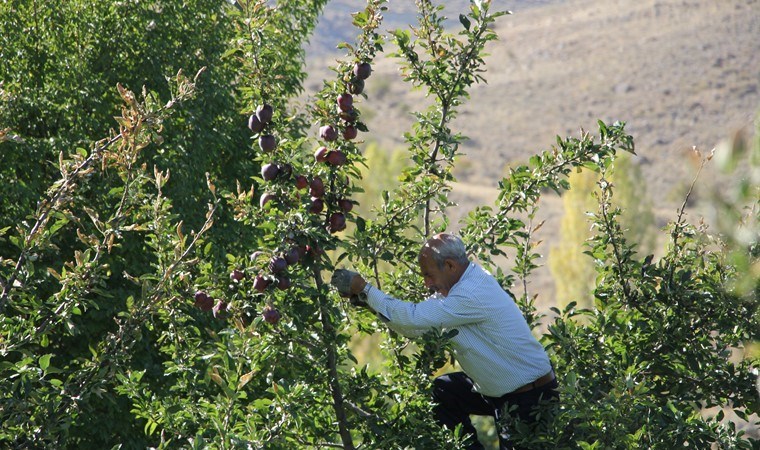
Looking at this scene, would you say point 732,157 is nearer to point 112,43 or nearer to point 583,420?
point 583,420

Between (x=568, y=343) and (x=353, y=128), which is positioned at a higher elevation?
(x=353, y=128)

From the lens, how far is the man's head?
3.31 metres

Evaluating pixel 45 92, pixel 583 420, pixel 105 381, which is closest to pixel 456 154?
pixel 583 420

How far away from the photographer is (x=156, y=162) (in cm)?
685

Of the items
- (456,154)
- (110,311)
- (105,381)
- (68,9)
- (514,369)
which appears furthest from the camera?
(68,9)

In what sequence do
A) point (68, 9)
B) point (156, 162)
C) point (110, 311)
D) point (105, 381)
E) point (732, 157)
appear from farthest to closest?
point (68, 9) < point (156, 162) < point (110, 311) < point (105, 381) < point (732, 157)

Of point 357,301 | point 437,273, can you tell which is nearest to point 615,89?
point 437,273

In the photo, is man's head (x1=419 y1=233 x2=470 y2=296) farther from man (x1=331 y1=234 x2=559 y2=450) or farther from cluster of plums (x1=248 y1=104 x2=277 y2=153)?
cluster of plums (x1=248 y1=104 x2=277 y2=153)

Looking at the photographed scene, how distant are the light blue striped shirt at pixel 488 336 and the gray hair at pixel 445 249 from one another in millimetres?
67

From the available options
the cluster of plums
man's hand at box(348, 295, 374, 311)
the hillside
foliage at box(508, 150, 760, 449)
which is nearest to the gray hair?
man's hand at box(348, 295, 374, 311)

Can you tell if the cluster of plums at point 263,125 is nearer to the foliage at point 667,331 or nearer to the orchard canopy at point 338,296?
the orchard canopy at point 338,296

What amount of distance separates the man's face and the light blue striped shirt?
1.5 inches

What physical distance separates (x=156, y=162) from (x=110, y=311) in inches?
45.8

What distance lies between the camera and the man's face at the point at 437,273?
10.9ft
